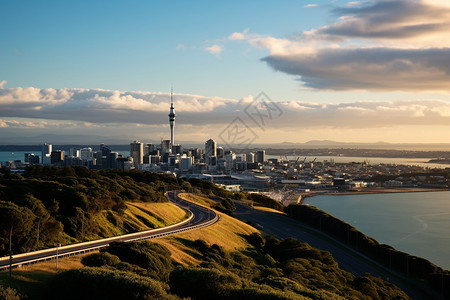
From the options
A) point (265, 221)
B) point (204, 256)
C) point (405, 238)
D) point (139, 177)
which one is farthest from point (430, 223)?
point (204, 256)

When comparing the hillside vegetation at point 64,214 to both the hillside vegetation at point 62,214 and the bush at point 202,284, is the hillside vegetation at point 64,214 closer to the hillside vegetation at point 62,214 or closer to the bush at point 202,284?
the hillside vegetation at point 62,214

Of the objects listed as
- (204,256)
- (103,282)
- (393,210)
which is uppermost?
(103,282)

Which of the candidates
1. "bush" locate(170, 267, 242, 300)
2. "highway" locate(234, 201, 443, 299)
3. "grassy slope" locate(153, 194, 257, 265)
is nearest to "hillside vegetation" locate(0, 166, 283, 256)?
"grassy slope" locate(153, 194, 257, 265)

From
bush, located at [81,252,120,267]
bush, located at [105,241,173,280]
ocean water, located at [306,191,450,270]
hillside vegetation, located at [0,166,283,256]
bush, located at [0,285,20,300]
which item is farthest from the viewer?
ocean water, located at [306,191,450,270]

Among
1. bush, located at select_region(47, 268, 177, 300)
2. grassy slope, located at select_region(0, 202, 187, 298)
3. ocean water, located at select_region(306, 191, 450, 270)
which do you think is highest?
bush, located at select_region(47, 268, 177, 300)

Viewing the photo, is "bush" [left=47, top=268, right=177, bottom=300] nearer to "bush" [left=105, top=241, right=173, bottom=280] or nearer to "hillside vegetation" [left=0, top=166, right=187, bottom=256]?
"bush" [left=105, top=241, right=173, bottom=280]

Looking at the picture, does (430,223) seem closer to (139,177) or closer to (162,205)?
(139,177)

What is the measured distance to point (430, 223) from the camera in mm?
91562

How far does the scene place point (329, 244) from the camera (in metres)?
54.0

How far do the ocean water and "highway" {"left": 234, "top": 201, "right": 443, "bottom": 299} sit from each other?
12706 millimetres

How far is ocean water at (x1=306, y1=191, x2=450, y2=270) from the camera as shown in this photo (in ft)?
218

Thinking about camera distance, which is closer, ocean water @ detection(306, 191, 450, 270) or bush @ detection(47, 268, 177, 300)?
bush @ detection(47, 268, 177, 300)

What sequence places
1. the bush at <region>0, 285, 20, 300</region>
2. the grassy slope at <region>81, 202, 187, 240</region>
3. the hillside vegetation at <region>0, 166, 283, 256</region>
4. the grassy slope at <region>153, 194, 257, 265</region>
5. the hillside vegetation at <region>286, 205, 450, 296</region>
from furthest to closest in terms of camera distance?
the hillside vegetation at <region>286, 205, 450, 296</region> < the grassy slope at <region>81, 202, 187, 240</region> < the grassy slope at <region>153, 194, 257, 265</region> < the hillside vegetation at <region>0, 166, 283, 256</region> < the bush at <region>0, 285, 20, 300</region>

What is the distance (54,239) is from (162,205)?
19056 mm
